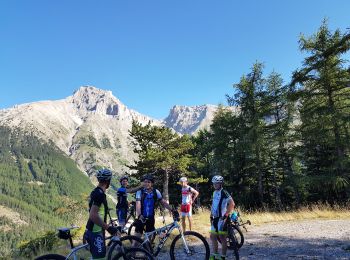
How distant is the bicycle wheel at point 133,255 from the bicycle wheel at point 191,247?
5.57 ft

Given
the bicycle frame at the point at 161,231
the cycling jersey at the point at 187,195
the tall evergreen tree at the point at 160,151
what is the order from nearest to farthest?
the bicycle frame at the point at 161,231
the cycling jersey at the point at 187,195
the tall evergreen tree at the point at 160,151

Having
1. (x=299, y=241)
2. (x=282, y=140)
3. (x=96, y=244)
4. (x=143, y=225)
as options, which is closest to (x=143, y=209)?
(x=143, y=225)

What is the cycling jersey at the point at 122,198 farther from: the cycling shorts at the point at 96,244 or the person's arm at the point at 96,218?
the person's arm at the point at 96,218

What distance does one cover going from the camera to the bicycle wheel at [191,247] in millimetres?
8508

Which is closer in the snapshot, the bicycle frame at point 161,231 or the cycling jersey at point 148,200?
the bicycle frame at point 161,231

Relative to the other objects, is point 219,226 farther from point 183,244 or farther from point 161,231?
point 161,231

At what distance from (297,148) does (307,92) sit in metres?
5.94

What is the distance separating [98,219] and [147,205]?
3.24 meters

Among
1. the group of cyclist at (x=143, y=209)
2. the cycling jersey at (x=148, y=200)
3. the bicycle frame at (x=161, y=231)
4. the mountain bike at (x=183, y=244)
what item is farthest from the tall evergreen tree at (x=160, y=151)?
the mountain bike at (x=183, y=244)

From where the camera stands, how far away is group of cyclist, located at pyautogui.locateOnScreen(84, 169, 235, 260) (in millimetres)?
6164

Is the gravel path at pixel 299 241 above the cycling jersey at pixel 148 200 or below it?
below

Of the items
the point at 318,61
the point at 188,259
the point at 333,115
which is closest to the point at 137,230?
the point at 188,259

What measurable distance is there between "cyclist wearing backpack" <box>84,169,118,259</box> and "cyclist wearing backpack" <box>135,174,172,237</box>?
283cm

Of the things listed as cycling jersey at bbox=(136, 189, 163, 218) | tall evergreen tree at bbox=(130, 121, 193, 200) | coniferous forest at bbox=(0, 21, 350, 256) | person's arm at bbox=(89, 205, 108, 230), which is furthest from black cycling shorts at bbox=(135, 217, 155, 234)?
tall evergreen tree at bbox=(130, 121, 193, 200)
